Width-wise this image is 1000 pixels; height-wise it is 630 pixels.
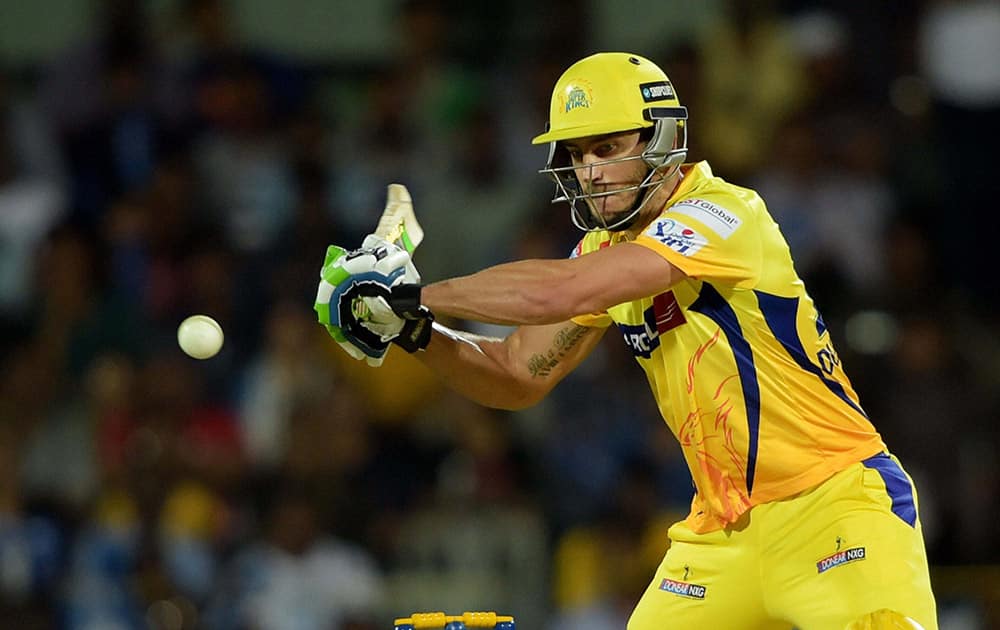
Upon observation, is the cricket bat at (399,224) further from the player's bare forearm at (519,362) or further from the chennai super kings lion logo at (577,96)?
the chennai super kings lion logo at (577,96)

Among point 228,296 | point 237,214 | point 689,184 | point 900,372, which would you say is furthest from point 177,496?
point 689,184

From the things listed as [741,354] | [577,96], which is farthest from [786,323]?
[577,96]

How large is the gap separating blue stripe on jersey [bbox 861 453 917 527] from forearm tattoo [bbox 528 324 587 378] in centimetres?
124

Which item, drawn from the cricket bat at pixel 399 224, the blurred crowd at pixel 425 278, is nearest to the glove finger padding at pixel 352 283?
the cricket bat at pixel 399 224

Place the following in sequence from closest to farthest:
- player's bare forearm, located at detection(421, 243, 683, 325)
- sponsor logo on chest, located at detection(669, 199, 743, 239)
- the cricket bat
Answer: player's bare forearm, located at detection(421, 243, 683, 325), sponsor logo on chest, located at detection(669, 199, 743, 239), the cricket bat

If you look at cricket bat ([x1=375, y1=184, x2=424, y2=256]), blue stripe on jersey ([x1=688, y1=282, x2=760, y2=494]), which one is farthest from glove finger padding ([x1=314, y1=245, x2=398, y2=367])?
blue stripe on jersey ([x1=688, y1=282, x2=760, y2=494])

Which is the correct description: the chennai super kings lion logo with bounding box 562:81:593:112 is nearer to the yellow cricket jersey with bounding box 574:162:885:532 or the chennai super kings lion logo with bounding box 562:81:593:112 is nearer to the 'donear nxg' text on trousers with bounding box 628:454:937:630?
the yellow cricket jersey with bounding box 574:162:885:532

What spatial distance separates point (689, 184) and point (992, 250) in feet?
18.8

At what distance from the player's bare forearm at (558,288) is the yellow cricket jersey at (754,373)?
0.24m

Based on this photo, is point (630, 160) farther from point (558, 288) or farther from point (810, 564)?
point (810, 564)

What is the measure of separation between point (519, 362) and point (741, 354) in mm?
1052

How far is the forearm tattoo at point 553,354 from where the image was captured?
668cm

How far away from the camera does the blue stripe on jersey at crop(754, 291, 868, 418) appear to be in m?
5.91

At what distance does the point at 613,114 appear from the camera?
6.01 m
